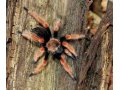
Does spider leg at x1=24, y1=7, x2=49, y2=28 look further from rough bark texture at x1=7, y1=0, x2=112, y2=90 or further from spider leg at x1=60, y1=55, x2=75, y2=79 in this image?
spider leg at x1=60, y1=55, x2=75, y2=79

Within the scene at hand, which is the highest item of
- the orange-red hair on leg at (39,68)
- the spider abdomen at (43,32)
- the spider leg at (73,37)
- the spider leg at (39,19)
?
the spider leg at (39,19)

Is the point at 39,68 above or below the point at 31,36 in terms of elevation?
below

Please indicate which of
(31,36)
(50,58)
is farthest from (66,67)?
(31,36)

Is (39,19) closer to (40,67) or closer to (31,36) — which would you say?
(31,36)

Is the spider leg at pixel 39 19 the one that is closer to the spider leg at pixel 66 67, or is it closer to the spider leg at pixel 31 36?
the spider leg at pixel 31 36

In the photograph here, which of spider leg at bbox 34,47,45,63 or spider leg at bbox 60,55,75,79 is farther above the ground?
spider leg at bbox 34,47,45,63

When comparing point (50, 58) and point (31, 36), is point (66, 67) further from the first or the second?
point (31, 36)

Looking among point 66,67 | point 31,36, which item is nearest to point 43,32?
point 31,36

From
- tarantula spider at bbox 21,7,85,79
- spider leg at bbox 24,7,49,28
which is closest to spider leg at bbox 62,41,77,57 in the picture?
tarantula spider at bbox 21,7,85,79

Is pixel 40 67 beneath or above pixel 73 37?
beneath

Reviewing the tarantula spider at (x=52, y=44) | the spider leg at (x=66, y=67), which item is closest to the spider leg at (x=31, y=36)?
the tarantula spider at (x=52, y=44)
